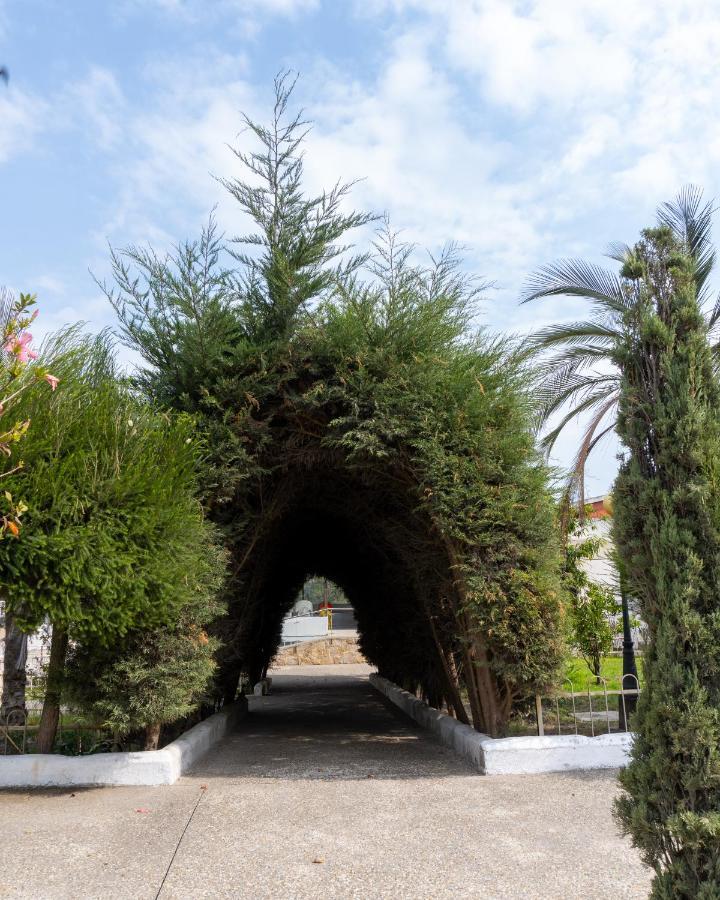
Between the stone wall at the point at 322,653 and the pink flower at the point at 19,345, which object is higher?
the pink flower at the point at 19,345

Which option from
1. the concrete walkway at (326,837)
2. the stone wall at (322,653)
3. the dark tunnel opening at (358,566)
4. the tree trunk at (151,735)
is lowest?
the stone wall at (322,653)

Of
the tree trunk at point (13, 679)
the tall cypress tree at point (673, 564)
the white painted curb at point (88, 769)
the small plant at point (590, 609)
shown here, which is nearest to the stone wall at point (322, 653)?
the small plant at point (590, 609)

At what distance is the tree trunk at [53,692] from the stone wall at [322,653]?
1971 centimetres

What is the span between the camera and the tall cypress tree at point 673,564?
9.06 feet

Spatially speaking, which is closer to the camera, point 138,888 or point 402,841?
point 138,888

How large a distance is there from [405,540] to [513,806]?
11.6 ft

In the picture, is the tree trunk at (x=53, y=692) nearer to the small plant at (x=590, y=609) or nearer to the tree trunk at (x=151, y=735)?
the tree trunk at (x=151, y=735)

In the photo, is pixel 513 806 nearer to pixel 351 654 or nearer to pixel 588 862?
pixel 588 862

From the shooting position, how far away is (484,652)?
7051 mm

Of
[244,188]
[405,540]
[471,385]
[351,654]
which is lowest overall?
[351,654]

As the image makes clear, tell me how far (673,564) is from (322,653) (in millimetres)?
24326

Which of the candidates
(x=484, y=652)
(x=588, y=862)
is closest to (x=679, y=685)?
(x=588, y=862)

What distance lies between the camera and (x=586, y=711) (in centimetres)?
1091

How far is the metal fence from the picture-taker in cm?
704
